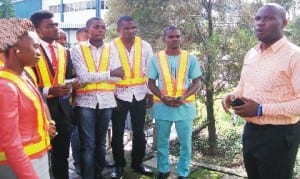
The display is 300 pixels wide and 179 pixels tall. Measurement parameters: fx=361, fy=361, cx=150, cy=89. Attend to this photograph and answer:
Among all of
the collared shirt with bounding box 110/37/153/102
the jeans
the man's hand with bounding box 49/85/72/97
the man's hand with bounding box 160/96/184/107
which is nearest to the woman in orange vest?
the man's hand with bounding box 49/85/72/97

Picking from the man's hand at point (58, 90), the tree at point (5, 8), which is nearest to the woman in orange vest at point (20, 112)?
the man's hand at point (58, 90)

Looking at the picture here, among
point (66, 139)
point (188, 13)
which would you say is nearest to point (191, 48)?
point (188, 13)

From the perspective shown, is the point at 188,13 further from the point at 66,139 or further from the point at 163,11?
the point at 66,139

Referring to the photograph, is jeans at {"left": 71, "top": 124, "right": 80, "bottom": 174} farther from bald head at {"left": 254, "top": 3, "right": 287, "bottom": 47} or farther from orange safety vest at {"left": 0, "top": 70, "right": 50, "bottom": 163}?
bald head at {"left": 254, "top": 3, "right": 287, "bottom": 47}

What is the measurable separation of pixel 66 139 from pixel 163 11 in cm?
230

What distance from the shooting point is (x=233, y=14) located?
496 cm

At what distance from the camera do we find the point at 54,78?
3.58 m

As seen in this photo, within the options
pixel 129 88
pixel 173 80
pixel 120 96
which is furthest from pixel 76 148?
pixel 173 80

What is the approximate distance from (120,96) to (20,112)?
222 cm

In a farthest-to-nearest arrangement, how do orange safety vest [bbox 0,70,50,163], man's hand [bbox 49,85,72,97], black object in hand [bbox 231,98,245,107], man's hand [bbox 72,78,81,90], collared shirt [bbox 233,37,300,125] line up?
man's hand [bbox 72,78,81,90]
man's hand [bbox 49,85,72,97]
black object in hand [bbox 231,98,245,107]
collared shirt [bbox 233,37,300,125]
orange safety vest [bbox 0,70,50,163]

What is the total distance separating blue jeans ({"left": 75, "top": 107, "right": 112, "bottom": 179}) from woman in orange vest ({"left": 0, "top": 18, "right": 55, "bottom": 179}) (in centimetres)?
154

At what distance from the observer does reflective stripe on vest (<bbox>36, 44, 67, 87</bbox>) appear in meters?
3.51

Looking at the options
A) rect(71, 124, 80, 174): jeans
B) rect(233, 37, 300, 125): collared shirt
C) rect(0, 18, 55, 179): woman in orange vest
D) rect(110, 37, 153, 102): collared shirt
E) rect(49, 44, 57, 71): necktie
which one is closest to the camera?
rect(0, 18, 55, 179): woman in orange vest

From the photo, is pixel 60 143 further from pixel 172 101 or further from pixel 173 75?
pixel 173 75
